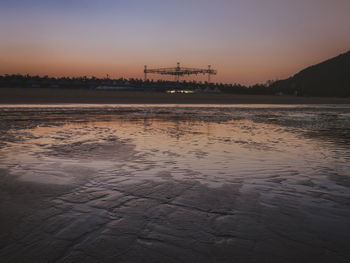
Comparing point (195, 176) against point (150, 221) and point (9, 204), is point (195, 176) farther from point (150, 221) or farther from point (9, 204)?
point (9, 204)

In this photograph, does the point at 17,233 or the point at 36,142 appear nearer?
the point at 17,233

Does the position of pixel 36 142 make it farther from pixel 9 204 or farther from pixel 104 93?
pixel 104 93

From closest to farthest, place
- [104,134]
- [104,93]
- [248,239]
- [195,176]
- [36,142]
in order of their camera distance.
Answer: [248,239] < [195,176] < [36,142] < [104,134] < [104,93]

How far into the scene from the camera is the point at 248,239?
279 centimetres

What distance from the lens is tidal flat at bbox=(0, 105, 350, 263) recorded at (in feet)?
8.43

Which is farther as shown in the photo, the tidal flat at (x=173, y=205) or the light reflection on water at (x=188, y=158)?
the light reflection on water at (x=188, y=158)

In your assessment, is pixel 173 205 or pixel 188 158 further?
pixel 188 158

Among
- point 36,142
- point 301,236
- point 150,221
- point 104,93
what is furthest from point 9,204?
point 104,93

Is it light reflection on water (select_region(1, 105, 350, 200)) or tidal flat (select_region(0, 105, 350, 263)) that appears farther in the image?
light reflection on water (select_region(1, 105, 350, 200))

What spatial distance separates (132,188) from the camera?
14.3 feet

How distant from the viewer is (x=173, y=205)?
3.69 m

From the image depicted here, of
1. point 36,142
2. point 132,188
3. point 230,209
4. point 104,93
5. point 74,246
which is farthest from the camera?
point 104,93

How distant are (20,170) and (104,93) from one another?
Result: 40254 millimetres

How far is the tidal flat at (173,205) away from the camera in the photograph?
257 centimetres
